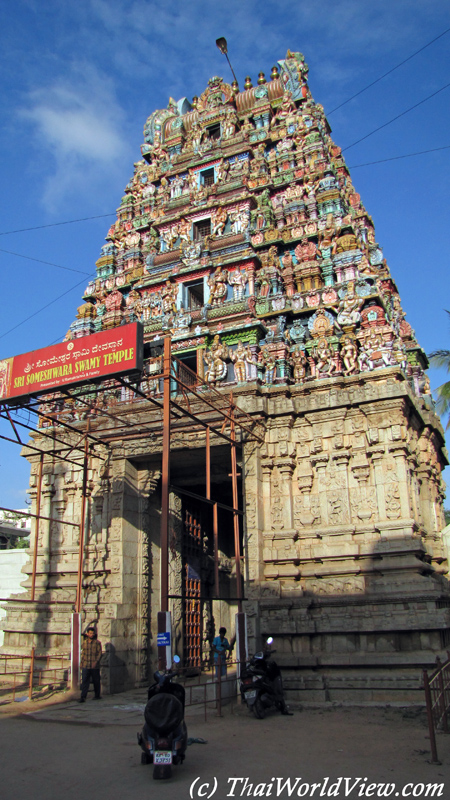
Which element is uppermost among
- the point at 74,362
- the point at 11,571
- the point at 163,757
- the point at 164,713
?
the point at 74,362

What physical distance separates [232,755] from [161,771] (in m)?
1.36

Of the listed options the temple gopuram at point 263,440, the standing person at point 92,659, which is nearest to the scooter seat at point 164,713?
the temple gopuram at point 263,440

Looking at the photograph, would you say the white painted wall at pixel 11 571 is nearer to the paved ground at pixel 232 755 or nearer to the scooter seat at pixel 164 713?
the paved ground at pixel 232 755

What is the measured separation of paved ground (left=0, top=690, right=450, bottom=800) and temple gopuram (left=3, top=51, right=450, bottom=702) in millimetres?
2353

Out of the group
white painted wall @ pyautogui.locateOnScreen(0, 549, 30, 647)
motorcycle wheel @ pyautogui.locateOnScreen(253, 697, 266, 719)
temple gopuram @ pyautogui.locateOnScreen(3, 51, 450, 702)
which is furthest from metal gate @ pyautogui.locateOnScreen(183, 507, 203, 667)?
motorcycle wheel @ pyautogui.locateOnScreen(253, 697, 266, 719)

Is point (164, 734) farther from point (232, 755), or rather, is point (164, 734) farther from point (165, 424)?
point (165, 424)

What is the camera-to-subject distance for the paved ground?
6762 mm

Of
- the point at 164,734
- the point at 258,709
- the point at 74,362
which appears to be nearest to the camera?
the point at 164,734

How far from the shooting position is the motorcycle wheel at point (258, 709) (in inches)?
419

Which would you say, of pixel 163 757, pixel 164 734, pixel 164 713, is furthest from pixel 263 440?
pixel 163 757

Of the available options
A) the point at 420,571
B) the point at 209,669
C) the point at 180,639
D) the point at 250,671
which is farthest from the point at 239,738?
the point at 209,669

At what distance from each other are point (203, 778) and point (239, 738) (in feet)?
7.17

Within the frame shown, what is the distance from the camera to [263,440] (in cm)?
1563

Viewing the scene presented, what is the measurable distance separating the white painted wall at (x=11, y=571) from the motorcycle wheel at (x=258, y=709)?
12.3m
